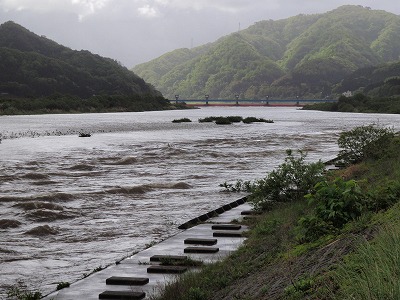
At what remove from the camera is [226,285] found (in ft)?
38.8

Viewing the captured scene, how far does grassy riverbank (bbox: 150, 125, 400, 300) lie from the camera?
24.8 feet

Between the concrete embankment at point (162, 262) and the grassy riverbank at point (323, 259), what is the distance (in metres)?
0.63

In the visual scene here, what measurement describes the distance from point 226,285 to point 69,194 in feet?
56.8

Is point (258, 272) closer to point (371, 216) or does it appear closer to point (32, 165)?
point (371, 216)

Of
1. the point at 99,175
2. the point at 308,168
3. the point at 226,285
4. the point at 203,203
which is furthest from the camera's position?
the point at 99,175

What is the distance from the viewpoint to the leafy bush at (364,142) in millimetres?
32250

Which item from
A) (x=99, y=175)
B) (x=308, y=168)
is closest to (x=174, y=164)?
(x=99, y=175)

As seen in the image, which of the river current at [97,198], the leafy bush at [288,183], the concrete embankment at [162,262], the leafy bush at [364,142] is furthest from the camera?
the leafy bush at [364,142]

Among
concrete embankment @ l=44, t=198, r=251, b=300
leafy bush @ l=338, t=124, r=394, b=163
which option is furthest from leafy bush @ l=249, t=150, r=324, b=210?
leafy bush @ l=338, t=124, r=394, b=163

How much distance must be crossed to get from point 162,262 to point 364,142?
2245 cm

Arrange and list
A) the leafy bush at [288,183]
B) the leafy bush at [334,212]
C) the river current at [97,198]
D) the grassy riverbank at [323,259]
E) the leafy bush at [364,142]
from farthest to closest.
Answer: the leafy bush at [364,142], the leafy bush at [288,183], the river current at [97,198], the leafy bush at [334,212], the grassy riverbank at [323,259]

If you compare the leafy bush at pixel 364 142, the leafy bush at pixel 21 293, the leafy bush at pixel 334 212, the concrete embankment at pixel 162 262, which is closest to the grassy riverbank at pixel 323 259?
the leafy bush at pixel 334 212

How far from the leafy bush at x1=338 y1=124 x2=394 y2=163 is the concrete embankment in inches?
556

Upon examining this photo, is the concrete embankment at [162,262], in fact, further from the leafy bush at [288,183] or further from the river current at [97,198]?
the leafy bush at [288,183]
